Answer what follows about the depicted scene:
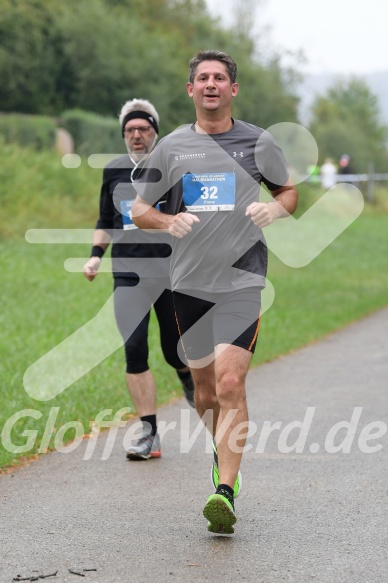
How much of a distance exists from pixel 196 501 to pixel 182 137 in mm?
1919

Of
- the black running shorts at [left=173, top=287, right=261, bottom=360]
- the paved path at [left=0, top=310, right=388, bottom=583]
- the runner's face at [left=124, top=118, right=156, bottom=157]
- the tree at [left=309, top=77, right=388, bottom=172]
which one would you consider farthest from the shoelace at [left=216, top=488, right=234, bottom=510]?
the tree at [left=309, top=77, right=388, bottom=172]

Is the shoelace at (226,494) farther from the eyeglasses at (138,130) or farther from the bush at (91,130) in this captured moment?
the bush at (91,130)

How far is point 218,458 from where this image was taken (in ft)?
18.9

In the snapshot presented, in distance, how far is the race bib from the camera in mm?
5824

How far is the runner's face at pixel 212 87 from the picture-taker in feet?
19.4

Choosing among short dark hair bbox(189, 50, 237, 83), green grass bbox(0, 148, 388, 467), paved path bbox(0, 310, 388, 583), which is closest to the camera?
paved path bbox(0, 310, 388, 583)

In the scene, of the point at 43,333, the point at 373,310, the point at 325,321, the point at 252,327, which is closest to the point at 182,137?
the point at 252,327

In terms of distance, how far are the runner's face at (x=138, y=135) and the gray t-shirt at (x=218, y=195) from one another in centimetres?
164

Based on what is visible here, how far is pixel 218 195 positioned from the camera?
19.1ft

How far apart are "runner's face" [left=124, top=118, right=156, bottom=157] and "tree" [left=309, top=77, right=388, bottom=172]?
55.7m

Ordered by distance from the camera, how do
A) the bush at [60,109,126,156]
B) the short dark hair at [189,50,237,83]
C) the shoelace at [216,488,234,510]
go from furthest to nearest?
the bush at [60,109,126,156] → the short dark hair at [189,50,237,83] → the shoelace at [216,488,234,510]

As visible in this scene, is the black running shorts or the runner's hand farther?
the runner's hand

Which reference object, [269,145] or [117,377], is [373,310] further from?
[269,145]

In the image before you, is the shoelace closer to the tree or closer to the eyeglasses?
the eyeglasses
